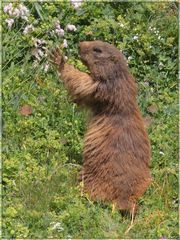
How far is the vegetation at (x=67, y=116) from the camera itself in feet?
17.6

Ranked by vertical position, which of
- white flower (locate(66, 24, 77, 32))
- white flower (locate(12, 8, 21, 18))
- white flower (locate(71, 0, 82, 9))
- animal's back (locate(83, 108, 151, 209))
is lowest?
animal's back (locate(83, 108, 151, 209))

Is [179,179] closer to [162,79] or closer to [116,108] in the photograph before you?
[116,108]

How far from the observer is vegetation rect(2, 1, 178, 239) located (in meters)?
5.38

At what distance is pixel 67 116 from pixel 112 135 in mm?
996

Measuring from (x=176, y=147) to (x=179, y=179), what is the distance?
52 centimetres

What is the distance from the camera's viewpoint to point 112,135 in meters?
5.66

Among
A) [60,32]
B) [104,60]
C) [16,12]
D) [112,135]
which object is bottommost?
[112,135]

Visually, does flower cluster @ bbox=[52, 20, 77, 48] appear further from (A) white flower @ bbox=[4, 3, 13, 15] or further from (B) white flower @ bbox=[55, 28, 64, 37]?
(A) white flower @ bbox=[4, 3, 13, 15]

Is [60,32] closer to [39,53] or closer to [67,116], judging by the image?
[39,53]

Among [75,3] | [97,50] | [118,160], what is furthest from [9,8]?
[118,160]

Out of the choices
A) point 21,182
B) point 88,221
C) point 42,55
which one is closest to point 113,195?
point 88,221

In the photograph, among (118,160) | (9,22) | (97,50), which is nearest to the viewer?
(118,160)

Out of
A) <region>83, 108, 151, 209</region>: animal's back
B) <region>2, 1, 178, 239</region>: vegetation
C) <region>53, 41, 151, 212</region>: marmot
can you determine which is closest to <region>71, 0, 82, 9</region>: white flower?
<region>2, 1, 178, 239</region>: vegetation

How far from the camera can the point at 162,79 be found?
7.35 m
